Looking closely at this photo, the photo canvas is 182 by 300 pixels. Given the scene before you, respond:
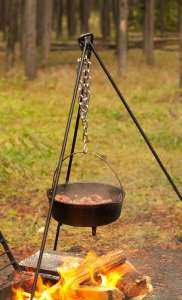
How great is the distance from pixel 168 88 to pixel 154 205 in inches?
367

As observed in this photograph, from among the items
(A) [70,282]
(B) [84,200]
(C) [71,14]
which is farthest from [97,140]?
(C) [71,14]

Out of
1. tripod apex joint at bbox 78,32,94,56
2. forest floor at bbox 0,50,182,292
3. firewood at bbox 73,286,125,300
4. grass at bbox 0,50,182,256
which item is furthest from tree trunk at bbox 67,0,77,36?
firewood at bbox 73,286,125,300

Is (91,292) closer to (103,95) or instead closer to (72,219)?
(72,219)

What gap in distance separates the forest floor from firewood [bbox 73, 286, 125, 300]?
202cm

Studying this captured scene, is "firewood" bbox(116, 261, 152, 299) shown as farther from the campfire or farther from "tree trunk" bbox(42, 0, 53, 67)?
"tree trunk" bbox(42, 0, 53, 67)

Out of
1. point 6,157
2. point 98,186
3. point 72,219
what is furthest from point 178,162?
point 72,219

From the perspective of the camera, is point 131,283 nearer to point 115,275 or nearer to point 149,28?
point 115,275

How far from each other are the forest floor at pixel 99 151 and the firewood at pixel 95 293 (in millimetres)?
2020

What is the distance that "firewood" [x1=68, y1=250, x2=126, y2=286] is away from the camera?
4.53m

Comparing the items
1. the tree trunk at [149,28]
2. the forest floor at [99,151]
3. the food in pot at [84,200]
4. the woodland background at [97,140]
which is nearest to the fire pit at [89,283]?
the food in pot at [84,200]

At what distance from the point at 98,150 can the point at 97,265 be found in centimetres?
652

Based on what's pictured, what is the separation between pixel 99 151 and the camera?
1105 cm

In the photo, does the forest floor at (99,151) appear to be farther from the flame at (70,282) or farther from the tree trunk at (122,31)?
the flame at (70,282)

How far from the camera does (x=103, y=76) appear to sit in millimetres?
19828
